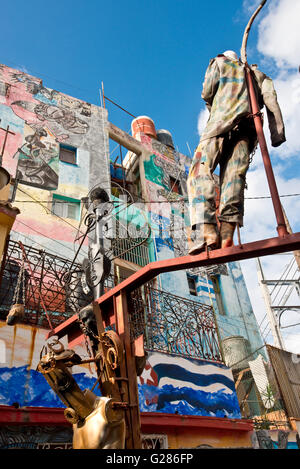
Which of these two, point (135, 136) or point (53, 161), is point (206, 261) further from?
point (135, 136)

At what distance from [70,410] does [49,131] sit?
16.3 m

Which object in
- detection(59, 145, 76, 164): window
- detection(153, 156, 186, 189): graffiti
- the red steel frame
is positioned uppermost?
detection(153, 156, 186, 189): graffiti

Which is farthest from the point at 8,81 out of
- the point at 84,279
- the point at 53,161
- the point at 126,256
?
the point at 84,279

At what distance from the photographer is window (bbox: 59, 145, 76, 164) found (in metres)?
17.3

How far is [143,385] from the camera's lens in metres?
9.74

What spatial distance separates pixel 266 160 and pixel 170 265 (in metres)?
1.46

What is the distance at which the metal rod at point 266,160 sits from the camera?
3.18 m

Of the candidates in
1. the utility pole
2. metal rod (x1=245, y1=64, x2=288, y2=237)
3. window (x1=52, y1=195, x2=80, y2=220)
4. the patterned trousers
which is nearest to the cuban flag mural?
the utility pole

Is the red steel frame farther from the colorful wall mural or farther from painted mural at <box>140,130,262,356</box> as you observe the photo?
painted mural at <box>140,130,262,356</box>

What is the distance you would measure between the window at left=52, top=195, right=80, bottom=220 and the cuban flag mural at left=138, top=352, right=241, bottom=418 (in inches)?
312

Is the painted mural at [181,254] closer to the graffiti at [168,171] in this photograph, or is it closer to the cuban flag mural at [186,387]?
the graffiti at [168,171]

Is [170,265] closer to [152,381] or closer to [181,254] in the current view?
[152,381]

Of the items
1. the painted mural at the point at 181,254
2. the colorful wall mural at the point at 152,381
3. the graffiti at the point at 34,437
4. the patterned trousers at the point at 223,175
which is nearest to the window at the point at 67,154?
the painted mural at the point at 181,254

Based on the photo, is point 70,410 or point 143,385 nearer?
point 70,410
